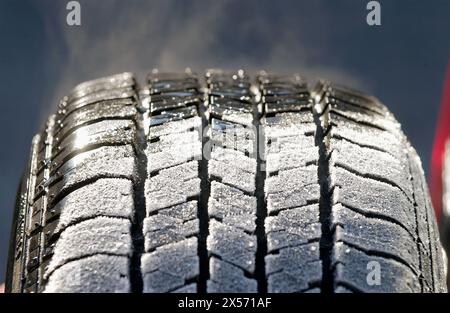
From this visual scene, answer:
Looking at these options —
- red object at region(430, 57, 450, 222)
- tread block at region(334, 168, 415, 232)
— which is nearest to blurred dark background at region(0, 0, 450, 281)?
red object at region(430, 57, 450, 222)

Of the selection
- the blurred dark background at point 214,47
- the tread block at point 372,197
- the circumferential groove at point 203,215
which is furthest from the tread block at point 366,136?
the blurred dark background at point 214,47

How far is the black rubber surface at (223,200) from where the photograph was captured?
122 centimetres

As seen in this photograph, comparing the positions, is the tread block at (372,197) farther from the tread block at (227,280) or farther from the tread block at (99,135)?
the tread block at (99,135)

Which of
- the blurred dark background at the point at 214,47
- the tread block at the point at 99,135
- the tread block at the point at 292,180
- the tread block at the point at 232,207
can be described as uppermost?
the blurred dark background at the point at 214,47

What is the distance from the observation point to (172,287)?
1.19 m

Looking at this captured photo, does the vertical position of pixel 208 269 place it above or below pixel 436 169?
below

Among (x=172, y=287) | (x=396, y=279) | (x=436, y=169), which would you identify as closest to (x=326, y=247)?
(x=396, y=279)

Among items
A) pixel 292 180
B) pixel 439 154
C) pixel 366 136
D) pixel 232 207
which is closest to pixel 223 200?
pixel 232 207

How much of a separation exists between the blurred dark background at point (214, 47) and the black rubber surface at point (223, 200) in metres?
1.33
